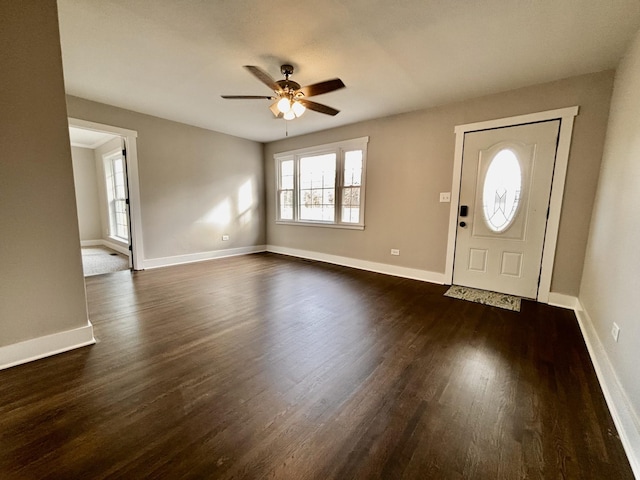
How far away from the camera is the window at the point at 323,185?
4.77m

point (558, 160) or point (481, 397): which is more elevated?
point (558, 160)

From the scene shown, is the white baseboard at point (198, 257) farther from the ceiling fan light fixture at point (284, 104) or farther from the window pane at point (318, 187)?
the ceiling fan light fixture at point (284, 104)

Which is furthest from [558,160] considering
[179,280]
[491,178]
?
[179,280]

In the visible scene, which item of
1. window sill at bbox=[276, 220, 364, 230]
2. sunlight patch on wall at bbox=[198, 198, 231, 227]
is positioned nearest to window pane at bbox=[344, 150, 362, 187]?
window sill at bbox=[276, 220, 364, 230]

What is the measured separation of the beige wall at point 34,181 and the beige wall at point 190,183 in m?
2.50

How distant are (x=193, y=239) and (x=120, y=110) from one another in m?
2.38

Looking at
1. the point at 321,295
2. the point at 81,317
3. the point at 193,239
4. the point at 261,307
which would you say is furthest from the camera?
the point at 193,239

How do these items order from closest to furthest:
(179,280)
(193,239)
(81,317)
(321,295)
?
(81,317), (321,295), (179,280), (193,239)

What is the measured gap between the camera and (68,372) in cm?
178

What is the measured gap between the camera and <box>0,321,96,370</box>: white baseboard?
1828 millimetres

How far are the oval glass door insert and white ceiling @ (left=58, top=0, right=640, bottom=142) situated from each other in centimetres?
87

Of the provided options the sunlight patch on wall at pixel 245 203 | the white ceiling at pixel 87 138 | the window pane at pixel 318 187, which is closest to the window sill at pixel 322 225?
the window pane at pixel 318 187

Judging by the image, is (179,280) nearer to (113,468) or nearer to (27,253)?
(27,253)

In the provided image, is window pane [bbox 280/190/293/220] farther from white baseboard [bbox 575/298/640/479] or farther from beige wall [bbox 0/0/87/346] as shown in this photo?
white baseboard [bbox 575/298/640/479]
